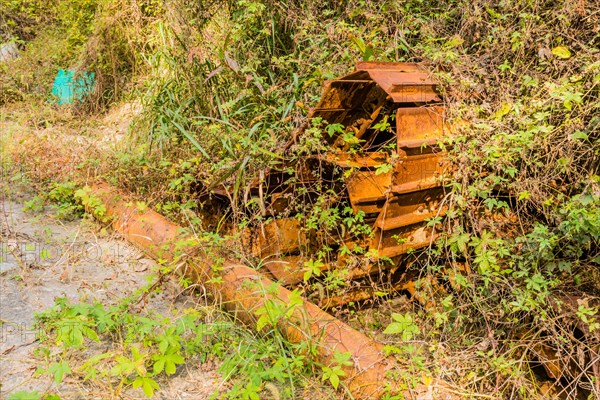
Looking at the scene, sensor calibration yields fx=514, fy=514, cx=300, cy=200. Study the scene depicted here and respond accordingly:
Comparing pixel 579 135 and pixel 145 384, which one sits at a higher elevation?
pixel 579 135

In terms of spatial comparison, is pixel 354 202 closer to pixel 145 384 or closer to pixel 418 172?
pixel 418 172

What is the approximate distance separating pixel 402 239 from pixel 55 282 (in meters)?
2.26

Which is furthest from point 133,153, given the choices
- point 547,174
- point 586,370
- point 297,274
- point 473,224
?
point 586,370

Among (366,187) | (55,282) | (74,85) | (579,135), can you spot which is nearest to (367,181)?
(366,187)

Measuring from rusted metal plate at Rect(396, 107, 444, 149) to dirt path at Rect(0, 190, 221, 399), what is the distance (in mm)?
1715

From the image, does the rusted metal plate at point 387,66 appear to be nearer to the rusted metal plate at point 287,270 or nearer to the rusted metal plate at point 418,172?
the rusted metal plate at point 418,172

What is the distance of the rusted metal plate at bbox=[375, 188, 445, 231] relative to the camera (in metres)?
3.41

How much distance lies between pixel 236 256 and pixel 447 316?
54.5 inches

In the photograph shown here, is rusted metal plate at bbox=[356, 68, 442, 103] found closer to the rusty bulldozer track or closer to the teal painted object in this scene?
the rusty bulldozer track

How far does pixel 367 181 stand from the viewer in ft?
11.6

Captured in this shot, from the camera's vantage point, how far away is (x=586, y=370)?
2.53m

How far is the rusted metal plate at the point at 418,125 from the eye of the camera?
10.9ft

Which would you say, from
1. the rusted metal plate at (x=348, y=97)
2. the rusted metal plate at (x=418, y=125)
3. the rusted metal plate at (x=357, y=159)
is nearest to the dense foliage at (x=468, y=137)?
the rusted metal plate at (x=418, y=125)

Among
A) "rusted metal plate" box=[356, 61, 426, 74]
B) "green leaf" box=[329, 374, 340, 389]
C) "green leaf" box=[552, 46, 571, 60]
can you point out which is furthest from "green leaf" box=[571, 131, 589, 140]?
"green leaf" box=[329, 374, 340, 389]
